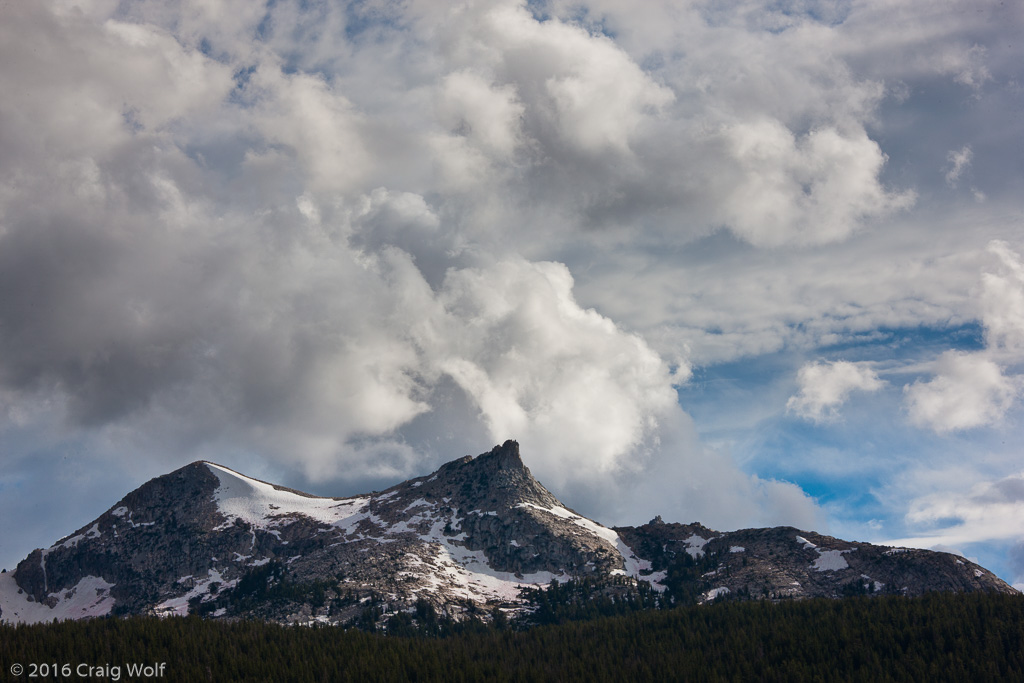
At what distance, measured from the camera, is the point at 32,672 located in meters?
198
